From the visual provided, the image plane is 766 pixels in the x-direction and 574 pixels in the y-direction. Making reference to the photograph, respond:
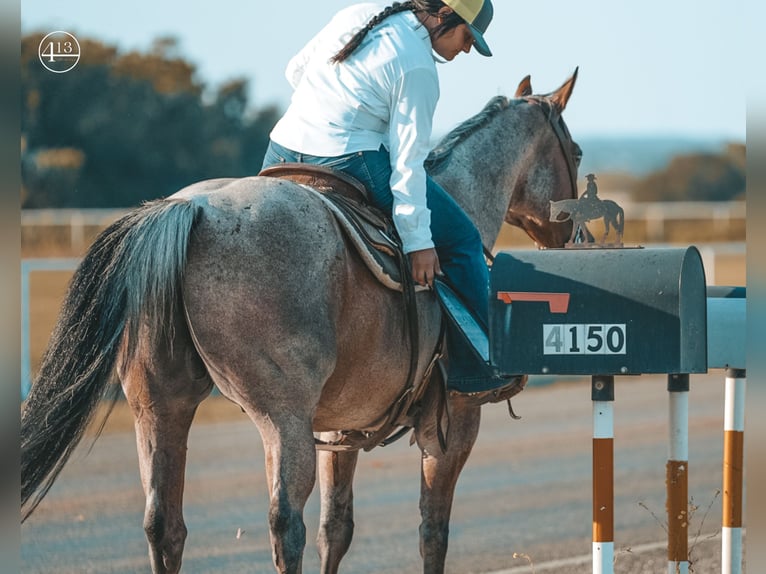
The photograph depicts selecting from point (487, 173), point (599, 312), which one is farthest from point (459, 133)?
point (599, 312)

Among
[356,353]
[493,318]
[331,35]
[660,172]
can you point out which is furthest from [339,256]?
[660,172]

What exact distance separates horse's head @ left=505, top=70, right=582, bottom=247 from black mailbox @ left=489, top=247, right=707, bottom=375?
212cm

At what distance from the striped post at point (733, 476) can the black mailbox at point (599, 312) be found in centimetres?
119

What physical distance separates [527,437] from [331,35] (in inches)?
345

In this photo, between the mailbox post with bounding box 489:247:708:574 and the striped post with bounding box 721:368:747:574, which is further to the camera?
the striped post with bounding box 721:368:747:574

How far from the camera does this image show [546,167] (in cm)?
737

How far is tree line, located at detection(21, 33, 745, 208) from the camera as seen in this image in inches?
1599

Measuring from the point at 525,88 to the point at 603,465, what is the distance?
321 cm

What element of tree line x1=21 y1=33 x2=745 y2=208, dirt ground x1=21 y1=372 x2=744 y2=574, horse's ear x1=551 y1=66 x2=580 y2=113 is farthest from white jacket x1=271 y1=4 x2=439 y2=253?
tree line x1=21 y1=33 x2=745 y2=208

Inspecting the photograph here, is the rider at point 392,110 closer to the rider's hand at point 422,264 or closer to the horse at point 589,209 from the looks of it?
the rider's hand at point 422,264

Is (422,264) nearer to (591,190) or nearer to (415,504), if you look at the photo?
(591,190)

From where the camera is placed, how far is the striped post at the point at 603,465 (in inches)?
197

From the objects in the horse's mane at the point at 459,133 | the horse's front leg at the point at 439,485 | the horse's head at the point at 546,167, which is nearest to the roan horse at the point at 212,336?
the horse's front leg at the point at 439,485

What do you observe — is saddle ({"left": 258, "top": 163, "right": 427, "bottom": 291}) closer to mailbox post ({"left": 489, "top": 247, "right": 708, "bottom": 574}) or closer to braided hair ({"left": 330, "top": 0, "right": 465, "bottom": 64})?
mailbox post ({"left": 489, "top": 247, "right": 708, "bottom": 574})
